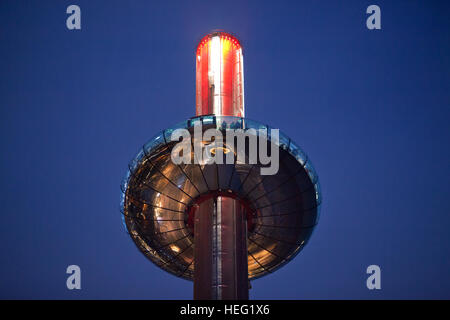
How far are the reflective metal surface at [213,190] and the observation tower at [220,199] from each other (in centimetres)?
5

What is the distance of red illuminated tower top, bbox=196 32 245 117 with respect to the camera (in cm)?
2775

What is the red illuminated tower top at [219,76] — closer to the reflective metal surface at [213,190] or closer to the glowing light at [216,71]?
the glowing light at [216,71]

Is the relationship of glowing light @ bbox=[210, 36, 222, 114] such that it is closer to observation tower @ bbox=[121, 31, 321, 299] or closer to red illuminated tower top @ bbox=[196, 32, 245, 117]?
red illuminated tower top @ bbox=[196, 32, 245, 117]

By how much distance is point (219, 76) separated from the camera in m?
28.6

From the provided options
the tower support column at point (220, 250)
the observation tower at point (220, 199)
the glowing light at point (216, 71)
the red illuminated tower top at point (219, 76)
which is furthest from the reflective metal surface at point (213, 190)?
the red illuminated tower top at point (219, 76)

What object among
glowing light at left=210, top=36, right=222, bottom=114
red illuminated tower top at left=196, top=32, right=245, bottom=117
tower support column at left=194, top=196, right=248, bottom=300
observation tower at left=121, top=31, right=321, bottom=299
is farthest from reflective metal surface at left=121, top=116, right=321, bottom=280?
red illuminated tower top at left=196, top=32, right=245, bottom=117

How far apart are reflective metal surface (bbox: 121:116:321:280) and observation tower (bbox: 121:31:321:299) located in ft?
0.18

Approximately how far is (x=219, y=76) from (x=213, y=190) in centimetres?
866

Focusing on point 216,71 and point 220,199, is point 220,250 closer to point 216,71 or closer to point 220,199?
point 220,199

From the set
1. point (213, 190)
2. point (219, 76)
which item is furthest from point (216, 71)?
point (213, 190)

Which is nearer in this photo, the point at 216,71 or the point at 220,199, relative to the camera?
the point at 220,199

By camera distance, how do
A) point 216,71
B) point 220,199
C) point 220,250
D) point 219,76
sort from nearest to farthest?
point 220,250 → point 220,199 → point 219,76 → point 216,71
